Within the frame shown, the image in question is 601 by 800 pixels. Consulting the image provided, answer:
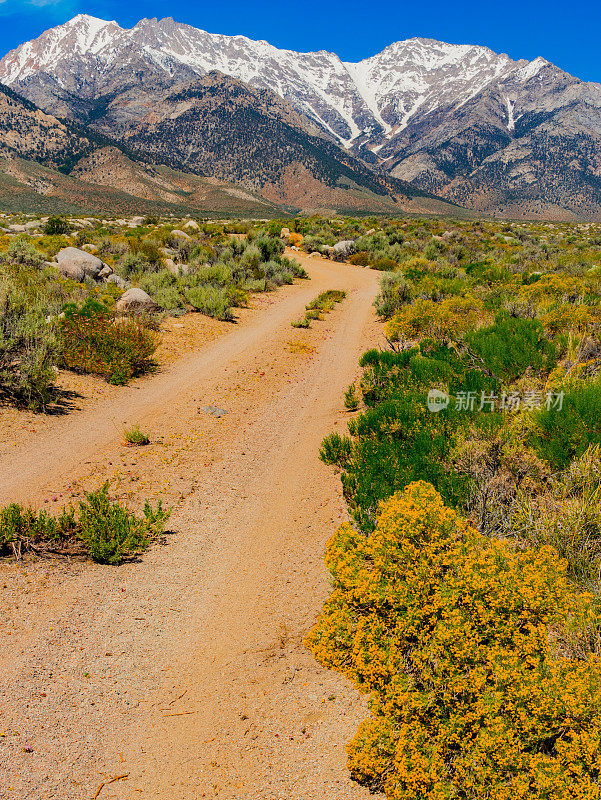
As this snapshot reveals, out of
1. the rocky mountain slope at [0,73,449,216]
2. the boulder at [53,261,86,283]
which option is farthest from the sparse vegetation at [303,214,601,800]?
the rocky mountain slope at [0,73,449,216]

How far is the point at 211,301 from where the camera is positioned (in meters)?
16.2

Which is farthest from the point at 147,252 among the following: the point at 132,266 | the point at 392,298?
the point at 392,298

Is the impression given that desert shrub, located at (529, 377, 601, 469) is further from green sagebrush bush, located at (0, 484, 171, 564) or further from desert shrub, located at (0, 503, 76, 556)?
desert shrub, located at (0, 503, 76, 556)

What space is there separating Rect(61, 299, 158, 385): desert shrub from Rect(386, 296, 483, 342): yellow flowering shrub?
589cm

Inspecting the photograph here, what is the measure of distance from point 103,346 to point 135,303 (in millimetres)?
3934

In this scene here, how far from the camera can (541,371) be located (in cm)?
742

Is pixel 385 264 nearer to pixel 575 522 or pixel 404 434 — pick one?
Result: pixel 404 434

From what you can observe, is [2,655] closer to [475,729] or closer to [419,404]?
[475,729]

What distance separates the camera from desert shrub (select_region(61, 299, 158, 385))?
10.5 meters

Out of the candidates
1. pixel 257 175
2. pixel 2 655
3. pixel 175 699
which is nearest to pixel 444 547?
pixel 175 699

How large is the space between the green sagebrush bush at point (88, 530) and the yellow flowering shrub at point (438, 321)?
7361 millimetres

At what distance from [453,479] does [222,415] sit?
5.74 metres

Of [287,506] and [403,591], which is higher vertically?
[403,591]

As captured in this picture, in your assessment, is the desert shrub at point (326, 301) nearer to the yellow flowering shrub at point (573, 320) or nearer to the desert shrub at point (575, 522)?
the yellow flowering shrub at point (573, 320)
